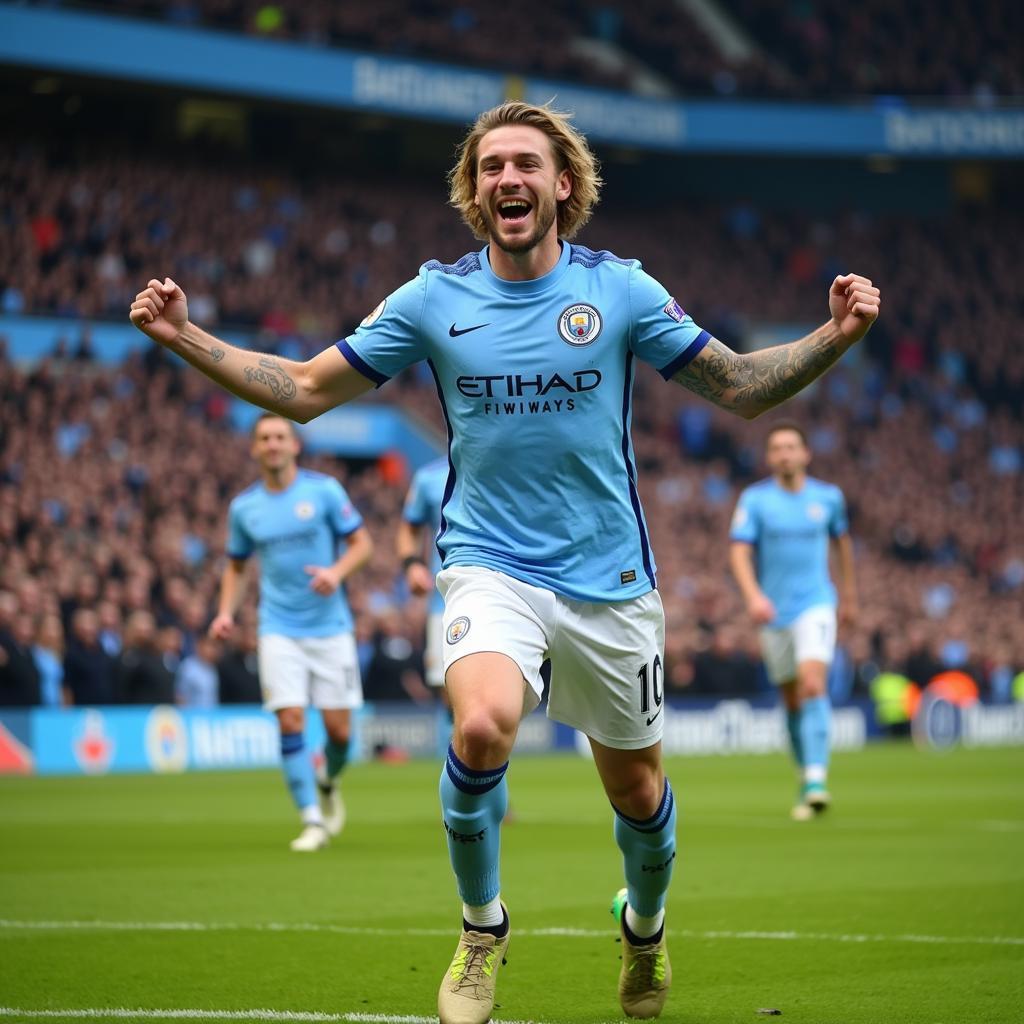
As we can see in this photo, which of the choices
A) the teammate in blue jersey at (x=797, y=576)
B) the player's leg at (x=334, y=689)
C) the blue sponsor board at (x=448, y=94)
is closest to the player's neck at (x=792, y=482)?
the teammate in blue jersey at (x=797, y=576)

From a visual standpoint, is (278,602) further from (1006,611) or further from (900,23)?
(900,23)

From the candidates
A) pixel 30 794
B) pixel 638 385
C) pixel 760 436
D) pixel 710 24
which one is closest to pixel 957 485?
pixel 760 436

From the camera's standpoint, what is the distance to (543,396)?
18.0 feet

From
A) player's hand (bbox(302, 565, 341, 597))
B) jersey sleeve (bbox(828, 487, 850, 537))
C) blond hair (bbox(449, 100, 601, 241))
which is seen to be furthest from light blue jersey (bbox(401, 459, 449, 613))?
blond hair (bbox(449, 100, 601, 241))

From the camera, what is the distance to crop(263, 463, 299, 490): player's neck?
12.1m

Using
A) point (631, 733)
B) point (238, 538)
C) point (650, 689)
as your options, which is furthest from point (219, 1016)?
point (238, 538)

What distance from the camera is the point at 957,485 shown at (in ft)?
127

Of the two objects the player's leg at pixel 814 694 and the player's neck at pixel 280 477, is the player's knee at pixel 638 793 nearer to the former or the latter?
the player's neck at pixel 280 477

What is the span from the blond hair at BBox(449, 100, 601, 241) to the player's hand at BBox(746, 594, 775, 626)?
24.6 feet

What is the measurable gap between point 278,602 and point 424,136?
98.9 ft

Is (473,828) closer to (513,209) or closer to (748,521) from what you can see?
(513,209)

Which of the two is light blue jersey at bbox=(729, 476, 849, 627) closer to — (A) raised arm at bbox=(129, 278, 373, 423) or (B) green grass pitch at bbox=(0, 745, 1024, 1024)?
(B) green grass pitch at bbox=(0, 745, 1024, 1024)

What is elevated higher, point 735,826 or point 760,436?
point 760,436

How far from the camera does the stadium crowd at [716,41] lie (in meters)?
37.0
